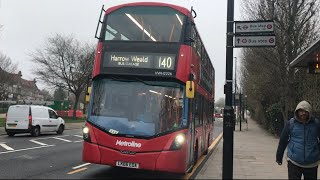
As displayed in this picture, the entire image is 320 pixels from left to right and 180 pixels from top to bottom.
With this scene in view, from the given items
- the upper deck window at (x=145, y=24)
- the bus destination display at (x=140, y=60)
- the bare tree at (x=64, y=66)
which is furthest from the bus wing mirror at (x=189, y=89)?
the bare tree at (x=64, y=66)

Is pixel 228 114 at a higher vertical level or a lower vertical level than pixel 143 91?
lower

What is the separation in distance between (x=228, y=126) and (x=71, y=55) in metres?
45.8

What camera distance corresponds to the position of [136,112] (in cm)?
989

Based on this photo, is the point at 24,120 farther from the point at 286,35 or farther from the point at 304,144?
the point at 304,144

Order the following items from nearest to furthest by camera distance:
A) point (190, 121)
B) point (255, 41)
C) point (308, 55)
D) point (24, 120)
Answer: point (255, 41), point (190, 121), point (308, 55), point (24, 120)

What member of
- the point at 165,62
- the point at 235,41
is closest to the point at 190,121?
the point at 165,62

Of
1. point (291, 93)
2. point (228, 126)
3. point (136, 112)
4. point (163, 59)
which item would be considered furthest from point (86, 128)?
point (291, 93)

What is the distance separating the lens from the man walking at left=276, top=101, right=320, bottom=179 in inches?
263

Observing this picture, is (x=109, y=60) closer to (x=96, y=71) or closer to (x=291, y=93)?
(x=96, y=71)

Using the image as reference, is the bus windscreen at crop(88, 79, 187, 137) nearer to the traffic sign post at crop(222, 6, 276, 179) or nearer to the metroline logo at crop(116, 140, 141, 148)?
the metroline logo at crop(116, 140, 141, 148)

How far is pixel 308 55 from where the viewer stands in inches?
453

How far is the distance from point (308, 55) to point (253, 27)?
321 cm

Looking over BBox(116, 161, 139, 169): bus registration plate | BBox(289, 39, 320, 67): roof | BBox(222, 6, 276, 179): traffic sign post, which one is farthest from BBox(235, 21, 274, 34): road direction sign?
BBox(116, 161, 139, 169): bus registration plate

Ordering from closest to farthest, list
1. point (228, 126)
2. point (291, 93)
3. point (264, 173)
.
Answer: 1. point (228, 126)
2. point (264, 173)
3. point (291, 93)
